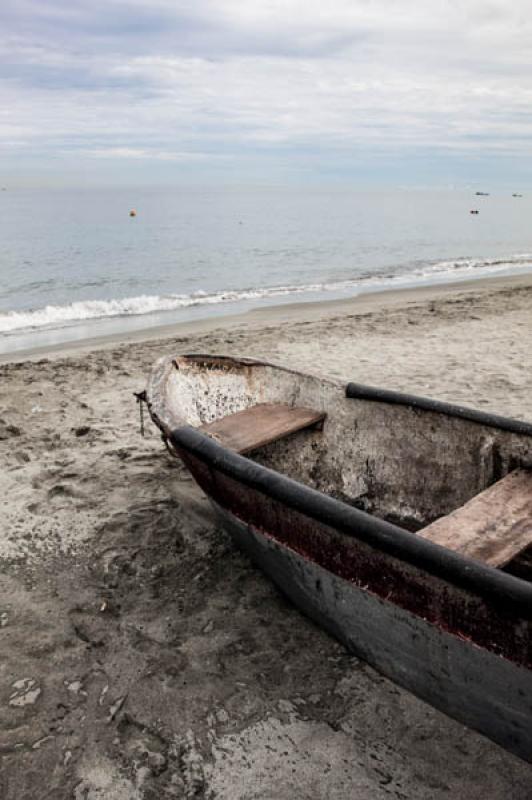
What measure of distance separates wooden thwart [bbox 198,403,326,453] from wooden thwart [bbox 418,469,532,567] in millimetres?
1543

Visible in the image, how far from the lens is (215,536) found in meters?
4.71

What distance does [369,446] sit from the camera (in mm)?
4777

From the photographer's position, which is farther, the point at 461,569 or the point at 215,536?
the point at 215,536

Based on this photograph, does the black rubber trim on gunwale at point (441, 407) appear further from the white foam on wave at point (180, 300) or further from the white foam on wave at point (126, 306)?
the white foam on wave at point (126, 306)

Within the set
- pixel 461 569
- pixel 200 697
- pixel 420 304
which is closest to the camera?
pixel 461 569

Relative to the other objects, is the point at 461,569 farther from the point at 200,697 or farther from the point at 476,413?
the point at 476,413

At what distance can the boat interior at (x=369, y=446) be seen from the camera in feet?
12.0

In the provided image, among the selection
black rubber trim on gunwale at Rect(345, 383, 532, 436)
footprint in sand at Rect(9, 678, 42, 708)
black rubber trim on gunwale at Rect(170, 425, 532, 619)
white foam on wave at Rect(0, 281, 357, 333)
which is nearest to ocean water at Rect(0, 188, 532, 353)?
white foam on wave at Rect(0, 281, 357, 333)

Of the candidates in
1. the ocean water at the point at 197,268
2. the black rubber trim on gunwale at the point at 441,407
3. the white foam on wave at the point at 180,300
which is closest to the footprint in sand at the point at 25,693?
the black rubber trim on gunwale at the point at 441,407

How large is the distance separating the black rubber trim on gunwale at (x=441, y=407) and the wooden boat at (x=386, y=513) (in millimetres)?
11

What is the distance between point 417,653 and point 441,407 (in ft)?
6.31

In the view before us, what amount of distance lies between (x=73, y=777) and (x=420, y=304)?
1363cm

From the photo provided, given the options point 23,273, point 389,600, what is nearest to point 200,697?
point 389,600

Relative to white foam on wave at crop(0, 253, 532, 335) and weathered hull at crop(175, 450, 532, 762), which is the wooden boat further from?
white foam on wave at crop(0, 253, 532, 335)
